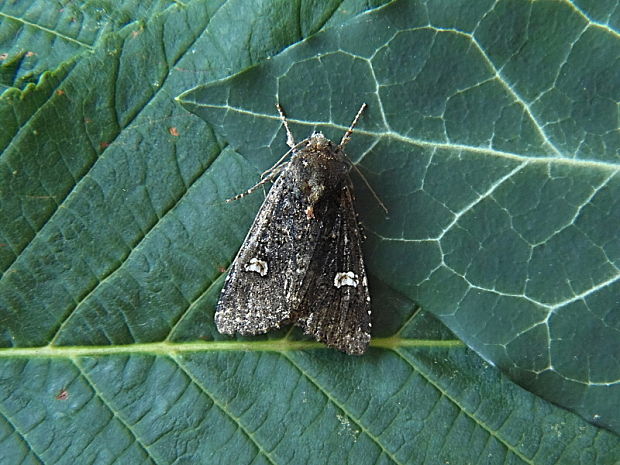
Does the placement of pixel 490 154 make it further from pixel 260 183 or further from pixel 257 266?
pixel 257 266

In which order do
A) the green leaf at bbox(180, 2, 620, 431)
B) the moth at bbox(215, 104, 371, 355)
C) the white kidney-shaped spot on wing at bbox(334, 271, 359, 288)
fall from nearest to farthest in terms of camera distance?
1. the green leaf at bbox(180, 2, 620, 431)
2. the moth at bbox(215, 104, 371, 355)
3. the white kidney-shaped spot on wing at bbox(334, 271, 359, 288)

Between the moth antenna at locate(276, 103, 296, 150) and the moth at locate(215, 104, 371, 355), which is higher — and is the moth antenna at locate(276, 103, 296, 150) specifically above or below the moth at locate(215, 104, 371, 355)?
above

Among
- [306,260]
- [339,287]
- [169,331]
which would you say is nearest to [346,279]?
[339,287]

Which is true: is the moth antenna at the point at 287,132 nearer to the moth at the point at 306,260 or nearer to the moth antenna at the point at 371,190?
the moth at the point at 306,260

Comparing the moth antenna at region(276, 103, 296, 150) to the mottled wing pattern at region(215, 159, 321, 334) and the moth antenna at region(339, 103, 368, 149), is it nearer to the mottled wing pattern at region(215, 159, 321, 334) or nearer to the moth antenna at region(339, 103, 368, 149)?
the mottled wing pattern at region(215, 159, 321, 334)

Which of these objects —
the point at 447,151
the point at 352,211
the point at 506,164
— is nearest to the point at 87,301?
the point at 352,211


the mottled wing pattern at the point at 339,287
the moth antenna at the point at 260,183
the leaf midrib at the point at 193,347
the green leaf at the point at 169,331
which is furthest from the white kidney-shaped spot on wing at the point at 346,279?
the moth antenna at the point at 260,183

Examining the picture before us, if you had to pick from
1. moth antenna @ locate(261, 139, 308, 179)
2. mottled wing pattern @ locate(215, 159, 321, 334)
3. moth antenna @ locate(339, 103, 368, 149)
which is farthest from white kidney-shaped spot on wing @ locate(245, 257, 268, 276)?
moth antenna @ locate(339, 103, 368, 149)
